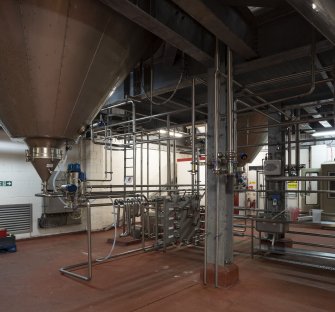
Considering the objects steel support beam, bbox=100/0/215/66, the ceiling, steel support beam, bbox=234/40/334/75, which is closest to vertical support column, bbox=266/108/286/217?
the ceiling

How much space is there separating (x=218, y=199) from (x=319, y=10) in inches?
70.1

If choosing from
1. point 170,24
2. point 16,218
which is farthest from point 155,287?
point 16,218

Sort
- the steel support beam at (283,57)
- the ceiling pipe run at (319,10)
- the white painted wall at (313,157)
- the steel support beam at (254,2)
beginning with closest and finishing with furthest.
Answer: the ceiling pipe run at (319,10) < the steel support beam at (254,2) < the steel support beam at (283,57) < the white painted wall at (313,157)

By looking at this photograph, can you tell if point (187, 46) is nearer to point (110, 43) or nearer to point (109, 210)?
point (110, 43)

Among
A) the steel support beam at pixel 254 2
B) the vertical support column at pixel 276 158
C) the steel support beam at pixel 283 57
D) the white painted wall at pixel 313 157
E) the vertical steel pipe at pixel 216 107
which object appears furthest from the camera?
the white painted wall at pixel 313 157

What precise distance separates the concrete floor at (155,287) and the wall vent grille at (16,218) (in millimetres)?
1136

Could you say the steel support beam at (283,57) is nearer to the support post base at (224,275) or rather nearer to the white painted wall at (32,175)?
the support post base at (224,275)

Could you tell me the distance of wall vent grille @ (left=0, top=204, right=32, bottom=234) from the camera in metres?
5.04

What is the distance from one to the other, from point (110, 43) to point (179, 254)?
3.11 metres

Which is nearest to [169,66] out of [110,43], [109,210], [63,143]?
[110,43]

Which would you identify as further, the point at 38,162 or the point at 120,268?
the point at 120,268

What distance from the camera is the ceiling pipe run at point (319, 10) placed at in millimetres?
1514

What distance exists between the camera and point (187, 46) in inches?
99.3

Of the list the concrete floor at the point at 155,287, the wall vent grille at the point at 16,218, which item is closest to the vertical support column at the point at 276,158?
the concrete floor at the point at 155,287
